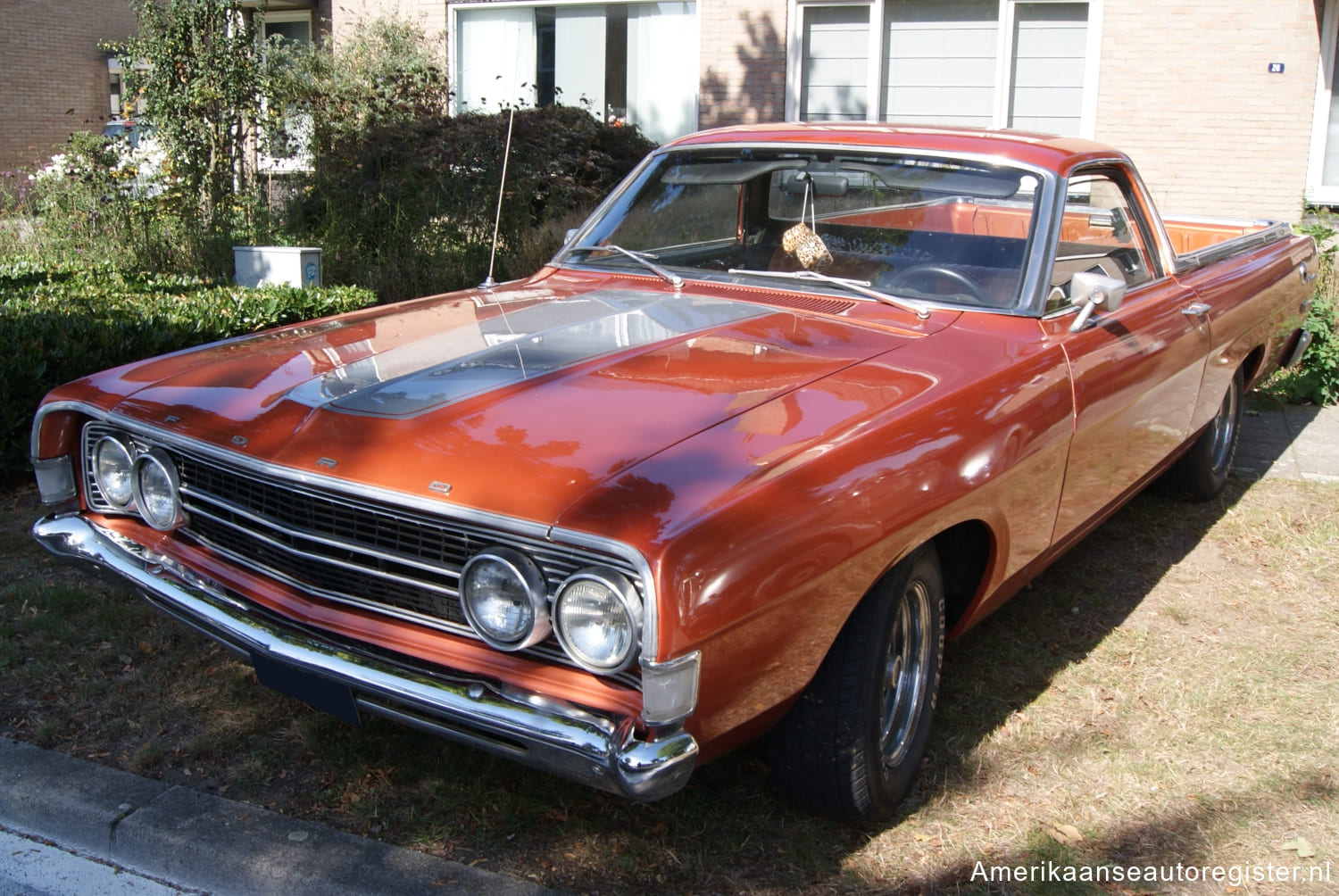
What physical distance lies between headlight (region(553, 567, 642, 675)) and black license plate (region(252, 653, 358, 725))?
0.58 metres

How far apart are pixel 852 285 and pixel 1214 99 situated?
8.55m

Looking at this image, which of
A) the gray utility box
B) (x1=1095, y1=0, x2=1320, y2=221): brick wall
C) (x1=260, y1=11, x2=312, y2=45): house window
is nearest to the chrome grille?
the gray utility box

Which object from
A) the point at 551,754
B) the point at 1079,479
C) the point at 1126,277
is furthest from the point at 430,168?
the point at 551,754

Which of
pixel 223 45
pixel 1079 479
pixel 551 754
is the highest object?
pixel 223 45

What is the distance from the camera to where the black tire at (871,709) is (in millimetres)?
2623

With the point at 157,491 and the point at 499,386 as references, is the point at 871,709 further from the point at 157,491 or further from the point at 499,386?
the point at 157,491

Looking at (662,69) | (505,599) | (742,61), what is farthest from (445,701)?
(662,69)

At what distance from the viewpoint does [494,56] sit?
13.8 m

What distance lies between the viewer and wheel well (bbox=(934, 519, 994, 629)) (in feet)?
10.2

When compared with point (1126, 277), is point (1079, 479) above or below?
below

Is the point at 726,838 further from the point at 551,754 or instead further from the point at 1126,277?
the point at 1126,277

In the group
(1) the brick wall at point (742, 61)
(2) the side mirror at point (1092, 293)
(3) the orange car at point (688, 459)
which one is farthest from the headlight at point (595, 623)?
(1) the brick wall at point (742, 61)

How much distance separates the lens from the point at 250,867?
2.68 meters

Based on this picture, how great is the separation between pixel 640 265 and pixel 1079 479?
1.62 meters
